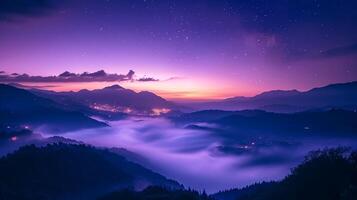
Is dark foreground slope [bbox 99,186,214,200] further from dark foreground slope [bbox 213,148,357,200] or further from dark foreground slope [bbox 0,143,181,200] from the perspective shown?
dark foreground slope [bbox 0,143,181,200]

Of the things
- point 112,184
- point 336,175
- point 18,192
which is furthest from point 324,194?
point 112,184

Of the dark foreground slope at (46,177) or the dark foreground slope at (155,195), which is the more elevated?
the dark foreground slope at (155,195)

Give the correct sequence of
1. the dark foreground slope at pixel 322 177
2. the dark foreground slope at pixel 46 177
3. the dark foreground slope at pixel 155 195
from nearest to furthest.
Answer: the dark foreground slope at pixel 322 177, the dark foreground slope at pixel 155 195, the dark foreground slope at pixel 46 177

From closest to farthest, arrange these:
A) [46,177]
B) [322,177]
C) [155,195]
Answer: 1. [322,177]
2. [155,195]
3. [46,177]

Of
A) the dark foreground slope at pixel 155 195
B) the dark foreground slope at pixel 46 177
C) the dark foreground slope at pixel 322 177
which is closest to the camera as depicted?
the dark foreground slope at pixel 322 177

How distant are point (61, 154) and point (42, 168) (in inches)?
886

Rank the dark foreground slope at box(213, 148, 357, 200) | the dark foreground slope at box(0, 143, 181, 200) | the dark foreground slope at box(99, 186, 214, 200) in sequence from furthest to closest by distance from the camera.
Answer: the dark foreground slope at box(0, 143, 181, 200)
the dark foreground slope at box(99, 186, 214, 200)
the dark foreground slope at box(213, 148, 357, 200)

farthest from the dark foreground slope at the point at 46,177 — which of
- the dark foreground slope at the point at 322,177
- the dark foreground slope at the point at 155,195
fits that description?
the dark foreground slope at the point at 322,177

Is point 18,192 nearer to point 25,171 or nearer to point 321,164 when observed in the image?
point 25,171

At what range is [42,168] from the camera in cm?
17750

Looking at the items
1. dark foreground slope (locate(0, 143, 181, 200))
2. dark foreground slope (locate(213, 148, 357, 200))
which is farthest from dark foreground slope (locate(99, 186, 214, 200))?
dark foreground slope (locate(0, 143, 181, 200))

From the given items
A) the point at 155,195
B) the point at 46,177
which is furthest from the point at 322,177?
the point at 46,177

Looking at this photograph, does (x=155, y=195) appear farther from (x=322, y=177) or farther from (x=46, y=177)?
(x=46, y=177)

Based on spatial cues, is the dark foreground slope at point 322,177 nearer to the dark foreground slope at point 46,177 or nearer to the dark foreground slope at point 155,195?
the dark foreground slope at point 155,195
